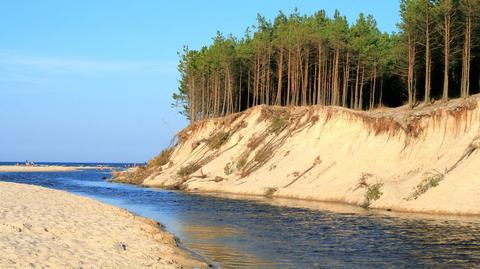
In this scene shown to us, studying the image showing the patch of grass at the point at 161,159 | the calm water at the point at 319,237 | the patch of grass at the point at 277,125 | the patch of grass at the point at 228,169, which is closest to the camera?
the calm water at the point at 319,237

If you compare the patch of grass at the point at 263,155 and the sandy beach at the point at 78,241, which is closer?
the sandy beach at the point at 78,241

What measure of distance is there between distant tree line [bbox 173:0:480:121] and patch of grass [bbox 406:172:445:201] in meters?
22.5

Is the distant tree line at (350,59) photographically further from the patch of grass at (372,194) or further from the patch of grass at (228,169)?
the patch of grass at (372,194)

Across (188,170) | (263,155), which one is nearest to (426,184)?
(263,155)

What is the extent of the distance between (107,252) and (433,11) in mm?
54799

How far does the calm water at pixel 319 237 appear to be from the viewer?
2048cm

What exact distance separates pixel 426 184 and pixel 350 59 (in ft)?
147

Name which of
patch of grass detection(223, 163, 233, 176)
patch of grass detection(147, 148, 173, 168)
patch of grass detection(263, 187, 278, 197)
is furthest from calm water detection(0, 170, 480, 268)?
patch of grass detection(147, 148, 173, 168)

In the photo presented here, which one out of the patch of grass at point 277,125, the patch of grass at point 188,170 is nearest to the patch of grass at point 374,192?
the patch of grass at point 277,125

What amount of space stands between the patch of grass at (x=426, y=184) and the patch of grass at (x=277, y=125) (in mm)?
28311

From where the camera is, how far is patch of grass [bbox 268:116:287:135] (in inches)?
2677

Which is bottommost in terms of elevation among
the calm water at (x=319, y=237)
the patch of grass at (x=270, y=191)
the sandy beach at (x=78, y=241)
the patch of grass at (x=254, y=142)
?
the calm water at (x=319, y=237)


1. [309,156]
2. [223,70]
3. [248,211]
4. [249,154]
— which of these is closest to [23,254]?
[248,211]

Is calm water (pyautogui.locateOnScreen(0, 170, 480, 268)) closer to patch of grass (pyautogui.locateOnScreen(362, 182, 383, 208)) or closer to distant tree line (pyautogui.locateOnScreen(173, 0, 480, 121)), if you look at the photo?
patch of grass (pyautogui.locateOnScreen(362, 182, 383, 208))
